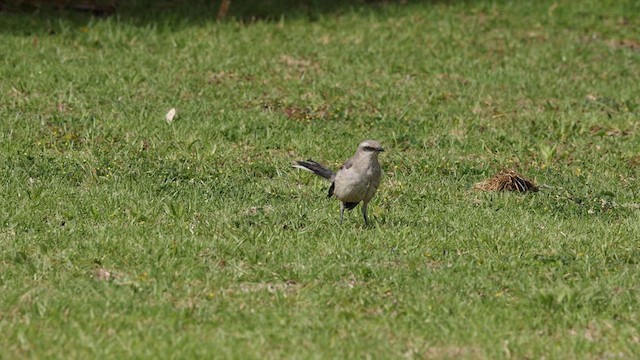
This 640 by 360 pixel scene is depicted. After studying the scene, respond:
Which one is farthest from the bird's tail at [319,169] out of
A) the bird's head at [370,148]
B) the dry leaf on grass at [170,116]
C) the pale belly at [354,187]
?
the dry leaf on grass at [170,116]

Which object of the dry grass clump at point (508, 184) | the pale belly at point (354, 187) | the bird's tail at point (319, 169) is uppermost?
the pale belly at point (354, 187)

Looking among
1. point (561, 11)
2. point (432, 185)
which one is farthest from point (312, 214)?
point (561, 11)

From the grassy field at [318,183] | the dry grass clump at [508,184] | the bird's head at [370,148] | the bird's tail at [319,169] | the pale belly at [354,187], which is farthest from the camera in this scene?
the dry grass clump at [508,184]

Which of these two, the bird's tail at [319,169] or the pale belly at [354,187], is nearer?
the pale belly at [354,187]

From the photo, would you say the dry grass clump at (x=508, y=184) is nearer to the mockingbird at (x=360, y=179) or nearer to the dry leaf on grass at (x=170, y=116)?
the mockingbird at (x=360, y=179)

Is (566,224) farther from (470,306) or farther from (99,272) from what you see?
(99,272)

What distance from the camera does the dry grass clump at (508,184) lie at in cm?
1088

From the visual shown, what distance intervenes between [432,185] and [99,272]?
13.3 ft

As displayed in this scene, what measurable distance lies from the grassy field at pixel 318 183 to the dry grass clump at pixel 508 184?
0.70ft

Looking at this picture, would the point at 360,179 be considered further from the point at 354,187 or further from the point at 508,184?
the point at 508,184

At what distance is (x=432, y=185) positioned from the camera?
11.0 m

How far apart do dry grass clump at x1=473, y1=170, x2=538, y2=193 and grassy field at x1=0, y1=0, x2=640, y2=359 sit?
8.4 inches

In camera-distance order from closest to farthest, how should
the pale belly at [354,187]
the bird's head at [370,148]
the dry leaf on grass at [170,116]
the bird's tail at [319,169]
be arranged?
the pale belly at [354,187]
the bird's head at [370,148]
the bird's tail at [319,169]
the dry leaf on grass at [170,116]

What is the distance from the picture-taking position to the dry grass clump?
10883 mm
